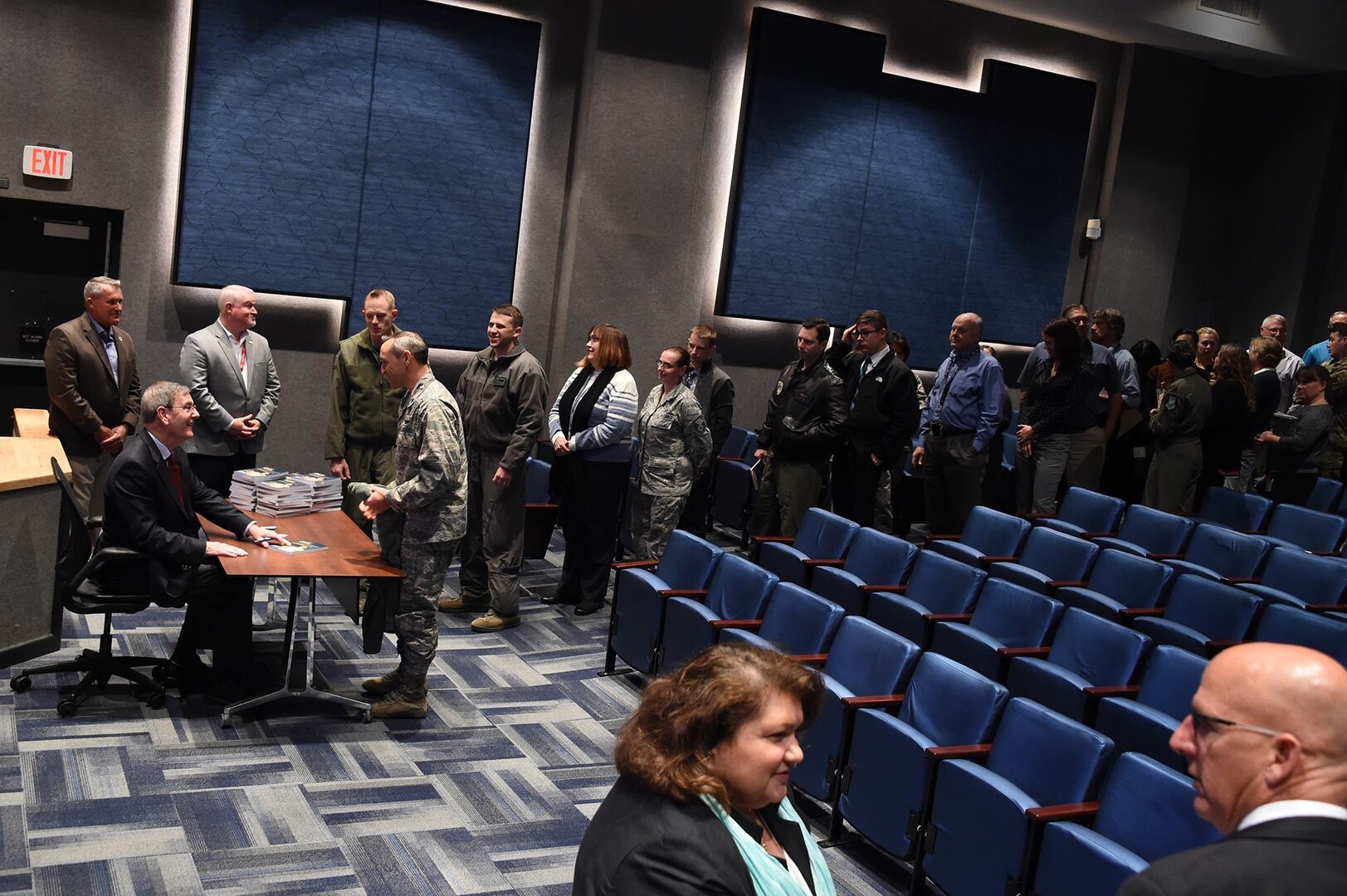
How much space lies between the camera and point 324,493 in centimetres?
546

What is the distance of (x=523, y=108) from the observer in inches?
346

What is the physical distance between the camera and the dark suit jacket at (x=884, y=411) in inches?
275

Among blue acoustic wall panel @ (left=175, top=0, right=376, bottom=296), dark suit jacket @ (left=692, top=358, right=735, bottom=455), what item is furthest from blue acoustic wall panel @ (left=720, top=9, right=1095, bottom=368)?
blue acoustic wall panel @ (left=175, top=0, right=376, bottom=296)

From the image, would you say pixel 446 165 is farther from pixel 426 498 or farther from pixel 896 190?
pixel 426 498

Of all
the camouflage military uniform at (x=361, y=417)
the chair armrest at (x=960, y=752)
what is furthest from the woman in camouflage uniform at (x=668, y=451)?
the chair armrest at (x=960, y=752)

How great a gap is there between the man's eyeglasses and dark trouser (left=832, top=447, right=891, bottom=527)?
5.44 metres

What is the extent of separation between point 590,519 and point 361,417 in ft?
4.38

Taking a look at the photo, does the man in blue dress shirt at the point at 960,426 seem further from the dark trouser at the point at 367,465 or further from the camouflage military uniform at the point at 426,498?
the camouflage military uniform at the point at 426,498

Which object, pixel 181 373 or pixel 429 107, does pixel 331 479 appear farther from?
pixel 429 107

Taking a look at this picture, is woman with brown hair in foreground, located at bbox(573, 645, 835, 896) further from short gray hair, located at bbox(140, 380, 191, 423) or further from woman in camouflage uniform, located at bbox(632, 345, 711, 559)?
woman in camouflage uniform, located at bbox(632, 345, 711, 559)

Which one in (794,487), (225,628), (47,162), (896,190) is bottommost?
(225,628)

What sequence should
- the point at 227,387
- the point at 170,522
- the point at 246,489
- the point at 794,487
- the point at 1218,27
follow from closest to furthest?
the point at 170,522 < the point at 246,489 < the point at 227,387 < the point at 794,487 < the point at 1218,27

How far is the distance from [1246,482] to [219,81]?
25.5 ft

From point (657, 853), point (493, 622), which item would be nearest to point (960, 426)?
point (493, 622)
